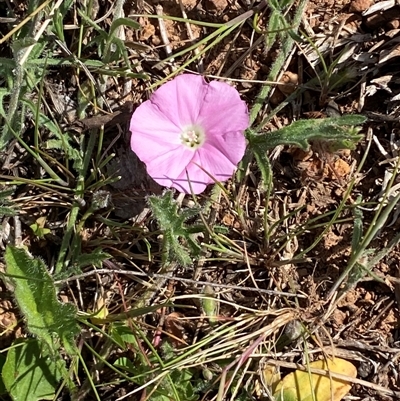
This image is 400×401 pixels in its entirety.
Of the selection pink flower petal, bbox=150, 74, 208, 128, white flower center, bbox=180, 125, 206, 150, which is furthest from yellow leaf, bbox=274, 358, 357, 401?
pink flower petal, bbox=150, 74, 208, 128

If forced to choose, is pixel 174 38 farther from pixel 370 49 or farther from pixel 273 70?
pixel 370 49

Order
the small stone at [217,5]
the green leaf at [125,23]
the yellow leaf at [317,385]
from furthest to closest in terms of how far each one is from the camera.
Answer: the small stone at [217,5]
the yellow leaf at [317,385]
the green leaf at [125,23]

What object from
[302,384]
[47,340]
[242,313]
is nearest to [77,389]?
[47,340]

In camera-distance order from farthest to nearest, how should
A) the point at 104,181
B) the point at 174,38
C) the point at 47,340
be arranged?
the point at 174,38, the point at 104,181, the point at 47,340

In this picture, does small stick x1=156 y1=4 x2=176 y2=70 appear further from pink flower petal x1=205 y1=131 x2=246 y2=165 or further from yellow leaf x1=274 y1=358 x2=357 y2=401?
yellow leaf x1=274 y1=358 x2=357 y2=401

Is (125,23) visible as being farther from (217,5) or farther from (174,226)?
(174,226)

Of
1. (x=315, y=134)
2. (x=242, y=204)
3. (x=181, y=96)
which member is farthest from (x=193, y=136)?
(x=315, y=134)

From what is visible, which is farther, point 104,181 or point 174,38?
point 174,38

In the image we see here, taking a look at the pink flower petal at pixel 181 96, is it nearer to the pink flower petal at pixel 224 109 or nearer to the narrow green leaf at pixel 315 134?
the pink flower petal at pixel 224 109

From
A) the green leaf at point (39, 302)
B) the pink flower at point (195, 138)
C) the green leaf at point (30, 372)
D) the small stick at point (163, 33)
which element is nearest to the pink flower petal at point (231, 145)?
the pink flower at point (195, 138)
